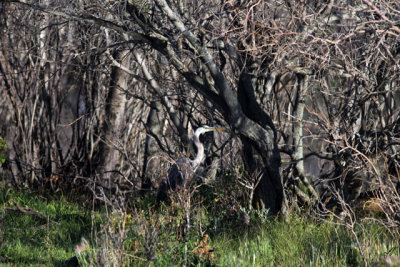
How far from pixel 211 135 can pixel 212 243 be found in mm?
3202

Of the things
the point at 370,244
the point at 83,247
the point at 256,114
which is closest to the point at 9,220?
the point at 83,247

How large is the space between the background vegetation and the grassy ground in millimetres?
21

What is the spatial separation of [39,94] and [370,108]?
526cm

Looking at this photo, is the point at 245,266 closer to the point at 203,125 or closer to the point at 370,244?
the point at 370,244

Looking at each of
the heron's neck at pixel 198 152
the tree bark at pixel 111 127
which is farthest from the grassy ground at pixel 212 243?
the tree bark at pixel 111 127

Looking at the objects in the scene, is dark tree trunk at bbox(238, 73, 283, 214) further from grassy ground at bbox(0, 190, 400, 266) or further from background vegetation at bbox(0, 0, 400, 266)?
grassy ground at bbox(0, 190, 400, 266)

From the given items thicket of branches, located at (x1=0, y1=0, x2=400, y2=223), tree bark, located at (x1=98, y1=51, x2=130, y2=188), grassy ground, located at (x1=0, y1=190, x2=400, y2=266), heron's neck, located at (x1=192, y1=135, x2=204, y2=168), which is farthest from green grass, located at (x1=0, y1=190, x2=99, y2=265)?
heron's neck, located at (x1=192, y1=135, x2=204, y2=168)

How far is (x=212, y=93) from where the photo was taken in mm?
6578

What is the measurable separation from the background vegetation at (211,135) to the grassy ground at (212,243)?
0.02 m

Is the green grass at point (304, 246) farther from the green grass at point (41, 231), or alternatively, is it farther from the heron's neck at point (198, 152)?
the heron's neck at point (198, 152)

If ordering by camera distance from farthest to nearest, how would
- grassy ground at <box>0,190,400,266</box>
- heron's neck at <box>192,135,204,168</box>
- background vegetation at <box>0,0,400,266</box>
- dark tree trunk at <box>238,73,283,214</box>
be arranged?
1. heron's neck at <box>192,135,204,168</box>
2. dark tree trunk at <box>238,73,283,214</box>
3. background vegetation at <box>0,0,400,266</box>
4. grassy ground at <box>0,190,400,266</box>

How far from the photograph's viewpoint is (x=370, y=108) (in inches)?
300

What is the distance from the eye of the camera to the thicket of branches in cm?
616

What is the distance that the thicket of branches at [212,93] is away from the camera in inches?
242
